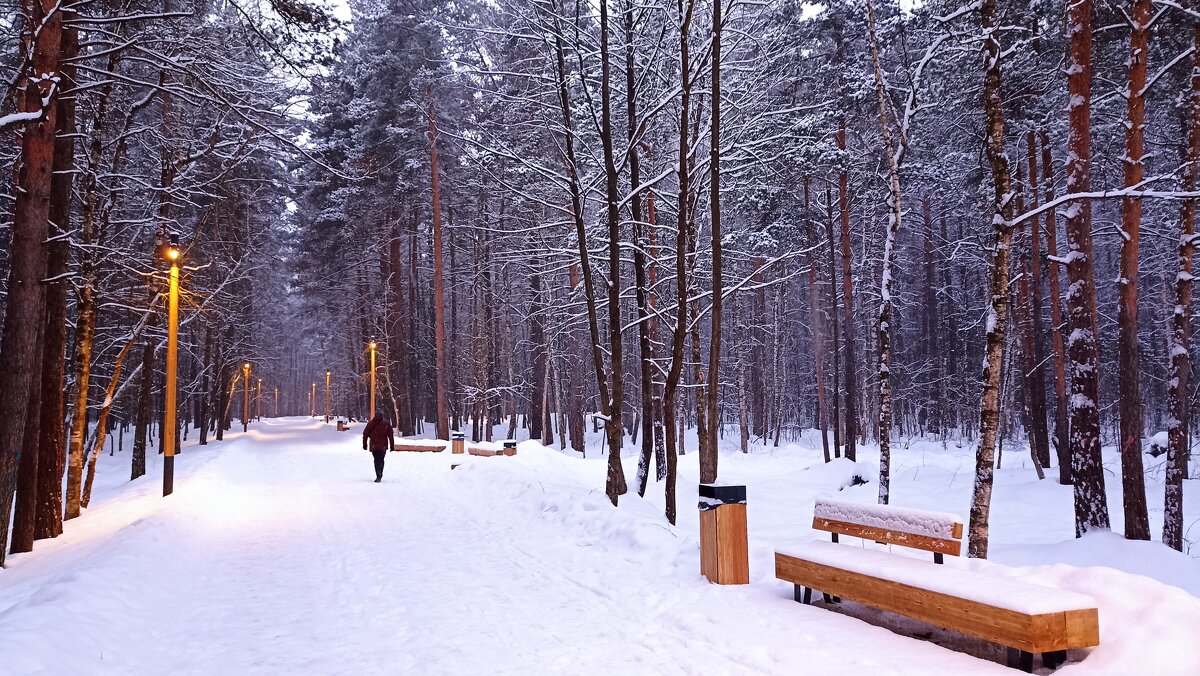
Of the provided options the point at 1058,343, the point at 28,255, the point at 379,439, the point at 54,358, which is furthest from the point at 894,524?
the point at 1058,343

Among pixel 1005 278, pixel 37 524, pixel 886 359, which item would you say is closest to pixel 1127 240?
pixel 886 359

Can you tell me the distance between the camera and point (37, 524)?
11688 millimetres

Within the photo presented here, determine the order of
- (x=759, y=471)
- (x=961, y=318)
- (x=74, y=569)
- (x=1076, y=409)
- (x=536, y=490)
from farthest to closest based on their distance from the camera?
(x=961, y=318), (x=759, y=471), (x=536, y=490), (x=1076, y=409), (x=74, y=569)

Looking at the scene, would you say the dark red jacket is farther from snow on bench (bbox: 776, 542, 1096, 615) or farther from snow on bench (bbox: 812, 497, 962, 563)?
snow on bench (bbox: 776, 542, 1096, 615)

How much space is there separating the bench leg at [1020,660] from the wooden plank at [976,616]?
0.21 m

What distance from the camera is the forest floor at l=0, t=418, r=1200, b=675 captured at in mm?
4965

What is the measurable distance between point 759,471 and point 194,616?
21369 mm

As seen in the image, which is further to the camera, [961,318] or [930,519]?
[961,318]

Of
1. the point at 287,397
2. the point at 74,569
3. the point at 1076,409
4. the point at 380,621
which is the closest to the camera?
the point at 380,621

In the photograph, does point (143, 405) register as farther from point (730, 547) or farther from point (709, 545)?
point (730, 547)

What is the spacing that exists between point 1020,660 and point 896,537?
6.81 ft

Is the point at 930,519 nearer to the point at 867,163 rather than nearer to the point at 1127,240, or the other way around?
the point at 1127,240

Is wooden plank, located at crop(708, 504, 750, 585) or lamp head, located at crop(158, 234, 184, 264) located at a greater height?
lamp head, located at crop(158, 234, 184, 264)

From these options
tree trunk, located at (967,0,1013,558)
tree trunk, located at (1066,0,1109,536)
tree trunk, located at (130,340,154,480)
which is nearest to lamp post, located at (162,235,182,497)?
tree trunk, located at (130,340,154,480)
